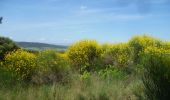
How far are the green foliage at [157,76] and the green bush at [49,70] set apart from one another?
5795mm

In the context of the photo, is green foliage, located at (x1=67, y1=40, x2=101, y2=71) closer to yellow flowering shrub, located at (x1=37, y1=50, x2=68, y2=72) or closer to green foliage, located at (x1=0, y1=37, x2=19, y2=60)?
yellow flowering shrub, located at (x1=37, y1=50, x2=68, y2=72)

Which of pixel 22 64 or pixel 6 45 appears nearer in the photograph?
pixel 22 64

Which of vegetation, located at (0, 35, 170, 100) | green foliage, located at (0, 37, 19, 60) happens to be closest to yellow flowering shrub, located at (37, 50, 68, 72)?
vegetation, located at (0, 35, 170, 100)

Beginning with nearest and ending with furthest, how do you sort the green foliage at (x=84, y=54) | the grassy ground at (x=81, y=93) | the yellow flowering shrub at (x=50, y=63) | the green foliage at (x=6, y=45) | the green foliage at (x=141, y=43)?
1. the grassy ground at (x=81, y=93)
2. the yellow flowering shrub at (x=50, y=63)
3. the green foliage at (x=84, y=54)
4. the green foliage at (x=141, y=43)
5. the green foliage at (x=6, y=45)

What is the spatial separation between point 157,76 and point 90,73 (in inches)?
267

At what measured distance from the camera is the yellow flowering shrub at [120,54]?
73.9 ft

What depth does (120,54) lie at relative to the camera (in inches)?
943

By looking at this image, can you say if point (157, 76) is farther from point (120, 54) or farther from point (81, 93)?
point (120, 54)

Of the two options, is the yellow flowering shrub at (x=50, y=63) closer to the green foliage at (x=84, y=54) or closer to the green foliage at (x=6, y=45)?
the green foliage at (x=84, y=54)

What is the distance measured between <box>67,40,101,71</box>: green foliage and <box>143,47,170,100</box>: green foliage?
895cm

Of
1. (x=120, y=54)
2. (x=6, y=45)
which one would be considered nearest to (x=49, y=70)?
(x=120, y=54)

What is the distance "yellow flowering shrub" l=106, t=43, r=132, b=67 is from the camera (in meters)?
22.5

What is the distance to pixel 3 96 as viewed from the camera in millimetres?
13789

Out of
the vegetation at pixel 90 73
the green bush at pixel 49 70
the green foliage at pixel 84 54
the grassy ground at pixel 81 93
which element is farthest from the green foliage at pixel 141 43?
the grassy ground at pixel 81 93
